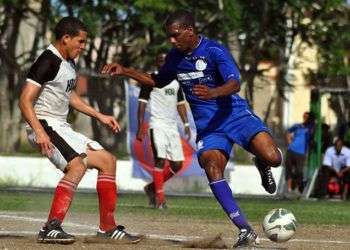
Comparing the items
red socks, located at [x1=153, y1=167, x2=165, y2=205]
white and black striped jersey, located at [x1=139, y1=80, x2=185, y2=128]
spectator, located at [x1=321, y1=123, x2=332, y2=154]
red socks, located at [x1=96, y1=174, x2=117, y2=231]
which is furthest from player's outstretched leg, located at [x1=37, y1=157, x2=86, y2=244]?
spectator, located at [x1=321, y1=123, x2=332, y2=154]

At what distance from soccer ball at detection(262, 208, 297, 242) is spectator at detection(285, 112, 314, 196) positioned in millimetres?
13893

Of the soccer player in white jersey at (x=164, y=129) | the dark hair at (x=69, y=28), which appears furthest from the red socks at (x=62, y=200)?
the soccer player in white jersey at (x=164, y=129)

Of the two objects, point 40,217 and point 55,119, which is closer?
point 55,119

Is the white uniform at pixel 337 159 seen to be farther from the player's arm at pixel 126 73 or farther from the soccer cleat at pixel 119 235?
the soccer cleat at pixel 119 235

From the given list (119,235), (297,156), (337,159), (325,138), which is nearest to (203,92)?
(119,235)

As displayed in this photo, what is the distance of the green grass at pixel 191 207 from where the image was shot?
16.4m

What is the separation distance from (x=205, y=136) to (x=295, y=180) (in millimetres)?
14063

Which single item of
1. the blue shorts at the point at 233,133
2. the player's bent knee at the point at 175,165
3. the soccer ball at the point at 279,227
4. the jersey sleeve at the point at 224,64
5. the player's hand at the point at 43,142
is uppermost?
the jersey sleeve at the point at 224,64

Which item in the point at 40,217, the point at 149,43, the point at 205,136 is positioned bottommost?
the point at 40,217

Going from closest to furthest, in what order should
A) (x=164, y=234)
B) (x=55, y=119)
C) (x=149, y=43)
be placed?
1. (x=55, y=119)
2. (x=164, y=234)
3. (x=149, y=43)

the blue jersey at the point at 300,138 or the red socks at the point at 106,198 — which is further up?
the blue jersey at the point at 300,138

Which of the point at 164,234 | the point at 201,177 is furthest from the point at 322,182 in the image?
the point at 164,234

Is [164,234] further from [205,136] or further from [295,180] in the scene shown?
[295,180]

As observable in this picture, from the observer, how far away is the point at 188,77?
11.5 meters
